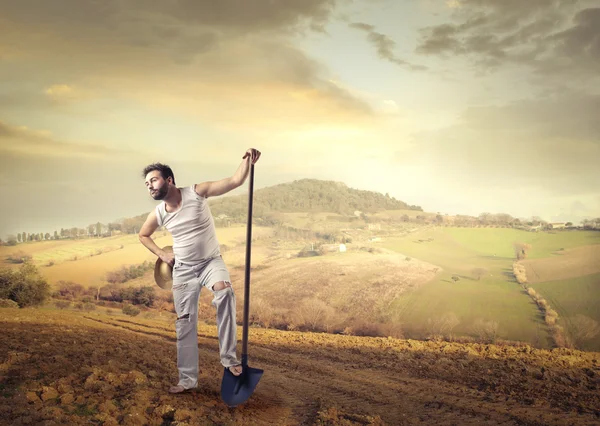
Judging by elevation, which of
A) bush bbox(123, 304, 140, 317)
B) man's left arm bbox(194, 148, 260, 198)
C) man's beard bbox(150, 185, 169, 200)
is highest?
man's left arm bbox(194, 148, 260, 198)

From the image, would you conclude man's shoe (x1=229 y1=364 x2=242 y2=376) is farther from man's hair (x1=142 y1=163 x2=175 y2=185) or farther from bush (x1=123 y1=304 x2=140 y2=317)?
bush (x1=123 y1=304 x2=140 y2=317)

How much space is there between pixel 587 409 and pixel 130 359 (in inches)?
277

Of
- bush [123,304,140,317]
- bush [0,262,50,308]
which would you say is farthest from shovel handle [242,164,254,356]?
bush [0,262,50,308]

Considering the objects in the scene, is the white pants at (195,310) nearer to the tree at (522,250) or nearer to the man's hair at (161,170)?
the man's hair at (161,170)

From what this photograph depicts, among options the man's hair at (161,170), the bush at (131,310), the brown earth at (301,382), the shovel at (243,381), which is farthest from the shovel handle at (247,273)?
the bush at (131,310)

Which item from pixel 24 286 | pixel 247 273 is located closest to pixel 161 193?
pixel 247 273

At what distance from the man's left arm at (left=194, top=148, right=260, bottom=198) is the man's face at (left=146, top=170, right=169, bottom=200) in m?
0.38

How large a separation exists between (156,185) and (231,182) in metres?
0.94

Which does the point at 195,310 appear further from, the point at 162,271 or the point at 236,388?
the point at 236,388

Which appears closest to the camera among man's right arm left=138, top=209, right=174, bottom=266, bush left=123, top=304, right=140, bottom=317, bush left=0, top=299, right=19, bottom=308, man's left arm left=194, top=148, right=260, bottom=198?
man's left arm left=194, top=148, right=260, bottom=198

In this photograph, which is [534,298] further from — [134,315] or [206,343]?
[134,315]

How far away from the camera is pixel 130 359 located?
7875 mm

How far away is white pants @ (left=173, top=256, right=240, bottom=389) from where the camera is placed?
6.39 metres

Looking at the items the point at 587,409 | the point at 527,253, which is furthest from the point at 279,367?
the point at 527,253
